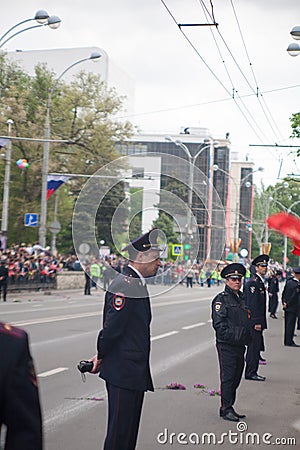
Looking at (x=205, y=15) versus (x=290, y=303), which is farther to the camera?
(x=290, y=303)

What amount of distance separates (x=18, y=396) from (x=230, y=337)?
6.19 m

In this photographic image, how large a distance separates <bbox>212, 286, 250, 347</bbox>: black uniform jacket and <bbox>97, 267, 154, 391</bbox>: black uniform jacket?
2836mm

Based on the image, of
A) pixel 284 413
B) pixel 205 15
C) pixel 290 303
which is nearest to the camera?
pixel 284 413

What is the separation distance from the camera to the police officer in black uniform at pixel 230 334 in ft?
28.9

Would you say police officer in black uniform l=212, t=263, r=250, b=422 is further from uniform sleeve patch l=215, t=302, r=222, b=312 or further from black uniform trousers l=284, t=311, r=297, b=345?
black uniform trousers l=284, t=311, r=297, b=345

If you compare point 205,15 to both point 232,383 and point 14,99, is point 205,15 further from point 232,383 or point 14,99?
point 14,99

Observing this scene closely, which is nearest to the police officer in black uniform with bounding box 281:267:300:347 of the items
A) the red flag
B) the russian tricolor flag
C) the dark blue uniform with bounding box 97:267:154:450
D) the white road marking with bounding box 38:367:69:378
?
the white road marking with bounding box 38:367:69:378

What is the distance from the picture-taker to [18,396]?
2752mm

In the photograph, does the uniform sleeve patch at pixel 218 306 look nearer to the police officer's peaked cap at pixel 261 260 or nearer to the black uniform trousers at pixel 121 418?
the black uniform trousers at pixel 121 418

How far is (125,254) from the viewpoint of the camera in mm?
6445

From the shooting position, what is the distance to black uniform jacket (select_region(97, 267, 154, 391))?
19.5 feet

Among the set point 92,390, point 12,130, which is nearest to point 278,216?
point 92,390

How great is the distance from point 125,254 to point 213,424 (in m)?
3.10

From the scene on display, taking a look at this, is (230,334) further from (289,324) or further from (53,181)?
(53,181)
